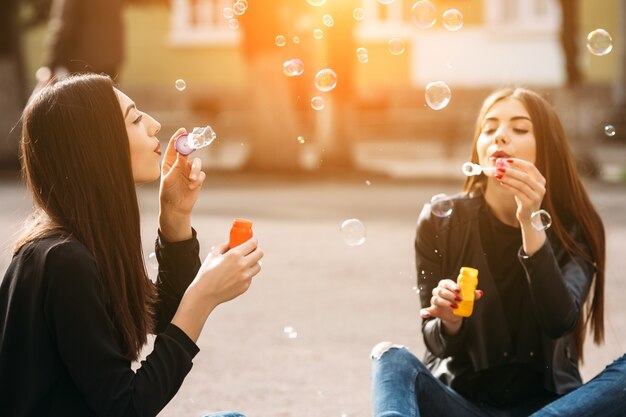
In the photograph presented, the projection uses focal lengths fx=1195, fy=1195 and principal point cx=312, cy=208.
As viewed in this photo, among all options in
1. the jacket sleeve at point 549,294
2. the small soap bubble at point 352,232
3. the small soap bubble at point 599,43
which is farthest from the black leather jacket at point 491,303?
the small soap bubble at point 599,43

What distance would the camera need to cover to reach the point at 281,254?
7441mm

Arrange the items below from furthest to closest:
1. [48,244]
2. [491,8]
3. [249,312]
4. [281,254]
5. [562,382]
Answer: [491,8] < [281,254] < [249,312] < [562,382] < [48,244]

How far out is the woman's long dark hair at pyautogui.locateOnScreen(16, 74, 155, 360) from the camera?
2348 millimetres

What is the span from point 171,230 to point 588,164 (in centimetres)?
995

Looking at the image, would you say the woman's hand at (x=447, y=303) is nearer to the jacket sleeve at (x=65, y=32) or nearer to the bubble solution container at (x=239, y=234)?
the bubble solution container at (x=239, y=234)

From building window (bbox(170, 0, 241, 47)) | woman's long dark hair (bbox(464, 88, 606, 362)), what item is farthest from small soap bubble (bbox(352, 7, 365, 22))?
building window (bbox(170, 0, 241, 47))

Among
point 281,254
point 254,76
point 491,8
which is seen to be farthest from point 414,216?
point 491,8

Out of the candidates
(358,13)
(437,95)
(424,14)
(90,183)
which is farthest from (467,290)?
(358,13)

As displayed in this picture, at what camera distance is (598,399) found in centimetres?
277

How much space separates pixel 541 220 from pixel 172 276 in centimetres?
95

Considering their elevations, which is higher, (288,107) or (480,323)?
(480,323)

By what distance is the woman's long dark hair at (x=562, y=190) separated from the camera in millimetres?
3217

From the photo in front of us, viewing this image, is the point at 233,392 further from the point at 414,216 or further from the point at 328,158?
the point at 328,158

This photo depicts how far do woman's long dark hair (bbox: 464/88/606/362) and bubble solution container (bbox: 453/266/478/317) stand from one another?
1.48 feet
